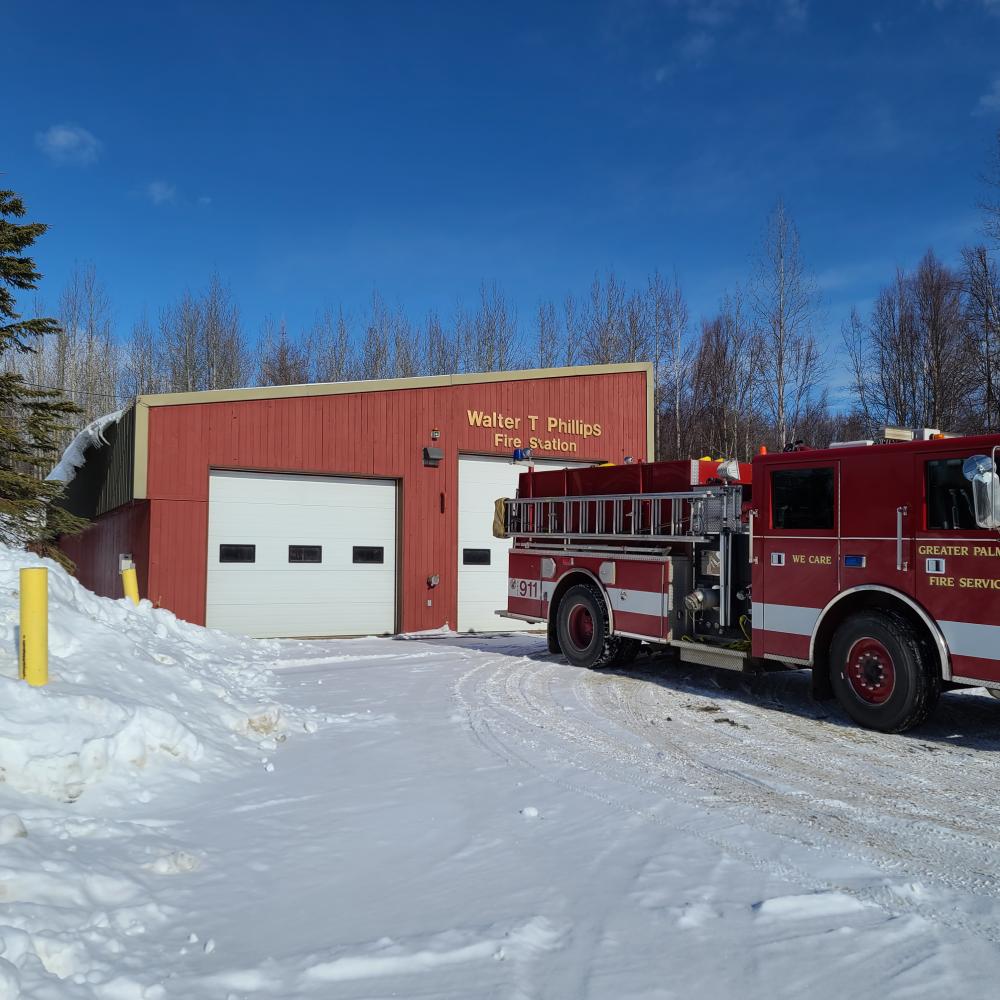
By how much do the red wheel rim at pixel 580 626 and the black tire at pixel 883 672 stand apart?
4015 millimetres

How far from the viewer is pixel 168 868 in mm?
3896

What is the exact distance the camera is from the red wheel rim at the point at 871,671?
7.34 m

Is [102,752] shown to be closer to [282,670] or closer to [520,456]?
[282,670]

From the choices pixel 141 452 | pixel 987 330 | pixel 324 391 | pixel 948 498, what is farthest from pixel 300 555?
pixel 987 330

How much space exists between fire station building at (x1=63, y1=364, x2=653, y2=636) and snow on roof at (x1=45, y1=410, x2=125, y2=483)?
9.7 inches

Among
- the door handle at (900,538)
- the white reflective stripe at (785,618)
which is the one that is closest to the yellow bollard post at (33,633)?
the white reflective stripe at (785,618)

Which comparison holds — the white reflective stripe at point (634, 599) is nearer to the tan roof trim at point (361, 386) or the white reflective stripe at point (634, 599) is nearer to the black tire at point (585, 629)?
the black tire at point (585, 629)

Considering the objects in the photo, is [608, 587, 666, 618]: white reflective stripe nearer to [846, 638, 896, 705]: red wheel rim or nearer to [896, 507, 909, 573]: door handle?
[846, 638, 896, 705]: red wheel rim

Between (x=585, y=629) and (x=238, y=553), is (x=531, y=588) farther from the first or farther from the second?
(x=238, y=553)

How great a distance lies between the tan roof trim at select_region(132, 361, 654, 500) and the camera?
13500mm

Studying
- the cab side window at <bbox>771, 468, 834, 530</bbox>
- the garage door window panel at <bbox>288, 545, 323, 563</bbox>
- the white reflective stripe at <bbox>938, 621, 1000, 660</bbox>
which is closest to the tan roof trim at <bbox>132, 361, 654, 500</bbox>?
the garage door window panel at <bbox>288, 545, 323, 563</bbox>

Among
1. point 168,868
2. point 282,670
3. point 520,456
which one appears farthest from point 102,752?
point 520,456

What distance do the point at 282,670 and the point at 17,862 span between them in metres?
7.25

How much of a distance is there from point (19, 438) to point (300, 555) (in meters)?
5.08
